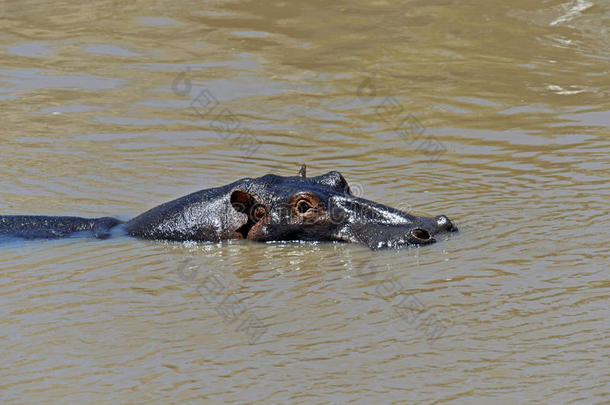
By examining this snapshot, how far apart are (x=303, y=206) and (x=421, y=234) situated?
→ 3.36ft

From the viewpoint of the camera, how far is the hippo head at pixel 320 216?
8.54 m

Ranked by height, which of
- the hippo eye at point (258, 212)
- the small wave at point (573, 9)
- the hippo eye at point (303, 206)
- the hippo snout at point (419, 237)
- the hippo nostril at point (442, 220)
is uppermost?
the small wave at point (573, 9)

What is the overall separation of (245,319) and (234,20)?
1171 centimetres

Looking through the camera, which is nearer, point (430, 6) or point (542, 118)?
point (542, 118)

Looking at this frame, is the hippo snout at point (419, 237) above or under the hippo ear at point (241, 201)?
under

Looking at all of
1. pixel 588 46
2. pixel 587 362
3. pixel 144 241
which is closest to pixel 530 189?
pixel 144 241

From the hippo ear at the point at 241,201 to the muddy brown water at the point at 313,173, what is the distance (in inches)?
12.3

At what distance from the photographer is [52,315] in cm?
729

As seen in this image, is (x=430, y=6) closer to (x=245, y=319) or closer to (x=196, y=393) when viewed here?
(x=245, y=319)

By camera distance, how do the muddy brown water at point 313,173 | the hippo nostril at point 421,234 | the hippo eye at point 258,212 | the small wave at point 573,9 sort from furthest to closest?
1. the small wave at point 573,9
2. the hippo eye at point 258,212
3. the hippo nostril at point 421,234
4. the muddy brown water at point 313,173

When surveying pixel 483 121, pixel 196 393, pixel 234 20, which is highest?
pixel 234 20

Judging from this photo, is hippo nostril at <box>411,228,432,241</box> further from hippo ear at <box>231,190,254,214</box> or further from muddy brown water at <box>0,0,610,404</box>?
hippo ear at <box>231,190,254,214</box>

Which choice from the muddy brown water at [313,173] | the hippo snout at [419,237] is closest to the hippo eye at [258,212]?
the muddy brown water at [313,173]

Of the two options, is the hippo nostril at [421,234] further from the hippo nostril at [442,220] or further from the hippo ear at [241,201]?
the hippo ear at [241,201]
